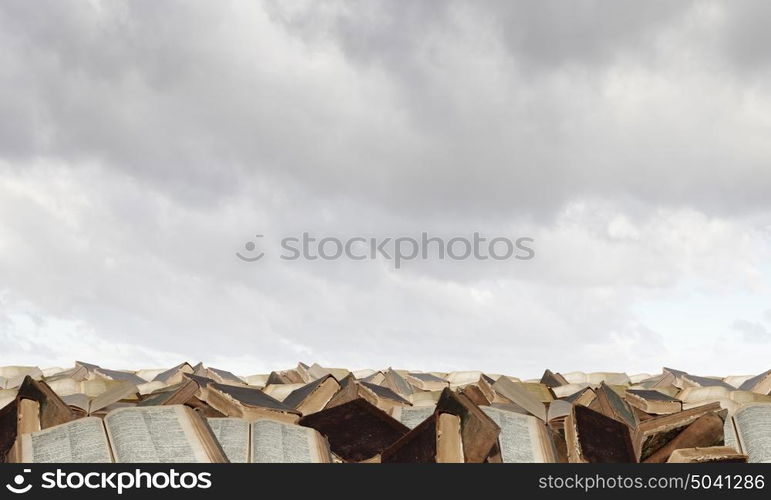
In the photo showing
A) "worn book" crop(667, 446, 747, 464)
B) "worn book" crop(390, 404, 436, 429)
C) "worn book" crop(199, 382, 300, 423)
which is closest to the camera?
"worn book" crop(667, 446, 747, 464)

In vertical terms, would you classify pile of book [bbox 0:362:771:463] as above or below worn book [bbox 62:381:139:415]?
below

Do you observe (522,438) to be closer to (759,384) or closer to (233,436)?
(233,436)

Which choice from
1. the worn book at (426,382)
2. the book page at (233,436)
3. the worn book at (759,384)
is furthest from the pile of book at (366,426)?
the worn book at (426,382)

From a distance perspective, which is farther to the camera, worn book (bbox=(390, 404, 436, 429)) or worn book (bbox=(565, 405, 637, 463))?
worn book (bbox=(390, 404, 436, 429))

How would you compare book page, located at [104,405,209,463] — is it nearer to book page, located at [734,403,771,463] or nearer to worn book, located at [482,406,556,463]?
worn book, located at [482,406,556,463]

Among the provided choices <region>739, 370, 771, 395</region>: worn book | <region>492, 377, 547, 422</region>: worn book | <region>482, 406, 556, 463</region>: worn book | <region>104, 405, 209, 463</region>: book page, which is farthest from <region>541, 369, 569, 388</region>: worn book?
<region>104, 405, 209, 463</region>: book page

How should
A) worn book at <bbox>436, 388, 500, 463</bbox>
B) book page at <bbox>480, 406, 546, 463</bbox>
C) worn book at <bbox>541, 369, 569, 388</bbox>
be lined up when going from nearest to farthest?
worn book at <bbox>436, 388, 500, 463</bbox>, book page at <bbox>480, 406, 546, 463</bbox>, worn book at <bbox>541, 369, 569, 388</bbox>

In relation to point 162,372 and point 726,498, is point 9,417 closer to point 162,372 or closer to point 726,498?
point 162,372

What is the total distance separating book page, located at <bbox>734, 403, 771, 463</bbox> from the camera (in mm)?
3543

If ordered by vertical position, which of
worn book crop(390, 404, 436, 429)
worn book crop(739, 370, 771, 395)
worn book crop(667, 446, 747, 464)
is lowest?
worn book crop(667, 446, 747, 464)

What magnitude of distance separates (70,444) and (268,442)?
81 cm

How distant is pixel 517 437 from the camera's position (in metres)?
3.48

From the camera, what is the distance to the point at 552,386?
17.2 feet

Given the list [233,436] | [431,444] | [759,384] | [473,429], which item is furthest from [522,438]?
[759,384]
